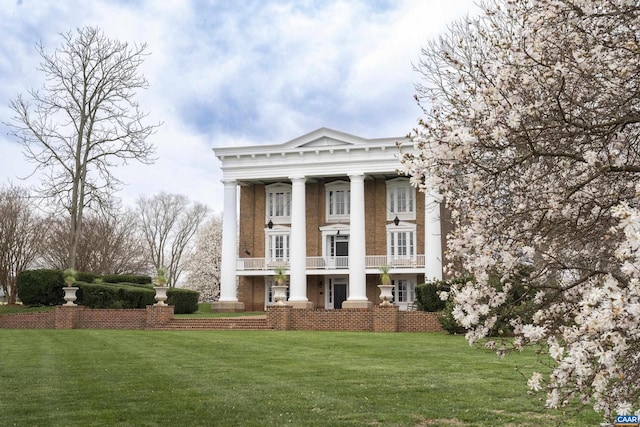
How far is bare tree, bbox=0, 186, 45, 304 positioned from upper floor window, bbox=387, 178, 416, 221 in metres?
20.9

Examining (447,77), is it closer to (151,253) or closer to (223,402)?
(223,402)

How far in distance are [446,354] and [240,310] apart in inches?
1064

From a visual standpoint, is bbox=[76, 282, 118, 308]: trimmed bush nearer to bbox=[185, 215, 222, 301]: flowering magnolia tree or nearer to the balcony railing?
the balcony railing

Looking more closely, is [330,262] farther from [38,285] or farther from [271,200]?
[38,285]

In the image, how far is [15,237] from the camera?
41.4 m

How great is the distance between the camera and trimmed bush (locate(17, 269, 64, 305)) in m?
32.6

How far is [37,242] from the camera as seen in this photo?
45.1 m

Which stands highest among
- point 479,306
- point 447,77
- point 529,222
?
point 447,77

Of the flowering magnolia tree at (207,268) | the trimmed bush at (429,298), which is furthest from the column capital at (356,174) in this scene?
the flowering magnolia tree at (207,268)

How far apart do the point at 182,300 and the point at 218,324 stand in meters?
8.65

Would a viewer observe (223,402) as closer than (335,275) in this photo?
Yes

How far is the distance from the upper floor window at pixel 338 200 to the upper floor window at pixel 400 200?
260 centimetres

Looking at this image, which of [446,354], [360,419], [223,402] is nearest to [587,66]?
[360,419]
